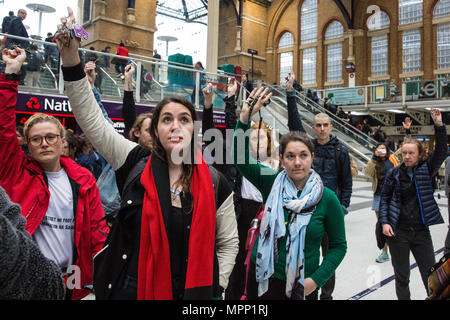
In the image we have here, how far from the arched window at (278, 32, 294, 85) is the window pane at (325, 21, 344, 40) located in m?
3.21

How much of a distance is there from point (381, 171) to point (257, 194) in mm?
3405

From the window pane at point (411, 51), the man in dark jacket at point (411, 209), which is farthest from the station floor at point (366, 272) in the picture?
the window pane at point (411, 51)

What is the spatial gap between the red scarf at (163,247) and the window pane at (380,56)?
1061 inches

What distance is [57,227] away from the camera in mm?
1910

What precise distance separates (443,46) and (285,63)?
1183 cm

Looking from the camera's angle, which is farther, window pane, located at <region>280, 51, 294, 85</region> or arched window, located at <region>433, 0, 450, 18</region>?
window pane, located at <region>280, 51, 294, 85</region>

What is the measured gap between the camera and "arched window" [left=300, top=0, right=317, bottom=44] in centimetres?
2816

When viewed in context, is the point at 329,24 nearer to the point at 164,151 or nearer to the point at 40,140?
the point at 40,140

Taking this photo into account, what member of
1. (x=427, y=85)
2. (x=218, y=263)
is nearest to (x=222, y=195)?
(x=218, y=263)

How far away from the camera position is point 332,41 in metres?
27.0

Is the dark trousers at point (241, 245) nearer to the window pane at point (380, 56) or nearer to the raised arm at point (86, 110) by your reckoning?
the raised arm at point (86, 110)

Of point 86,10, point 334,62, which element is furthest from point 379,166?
point 334,62

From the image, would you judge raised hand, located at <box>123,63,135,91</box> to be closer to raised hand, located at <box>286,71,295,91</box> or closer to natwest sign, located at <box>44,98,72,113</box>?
raised hand, located at <box>286,71,295,91</box>

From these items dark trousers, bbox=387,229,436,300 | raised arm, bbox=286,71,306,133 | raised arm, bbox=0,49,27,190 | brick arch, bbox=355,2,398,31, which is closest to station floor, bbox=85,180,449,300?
dark trousers, bbox=387,229,436,300
